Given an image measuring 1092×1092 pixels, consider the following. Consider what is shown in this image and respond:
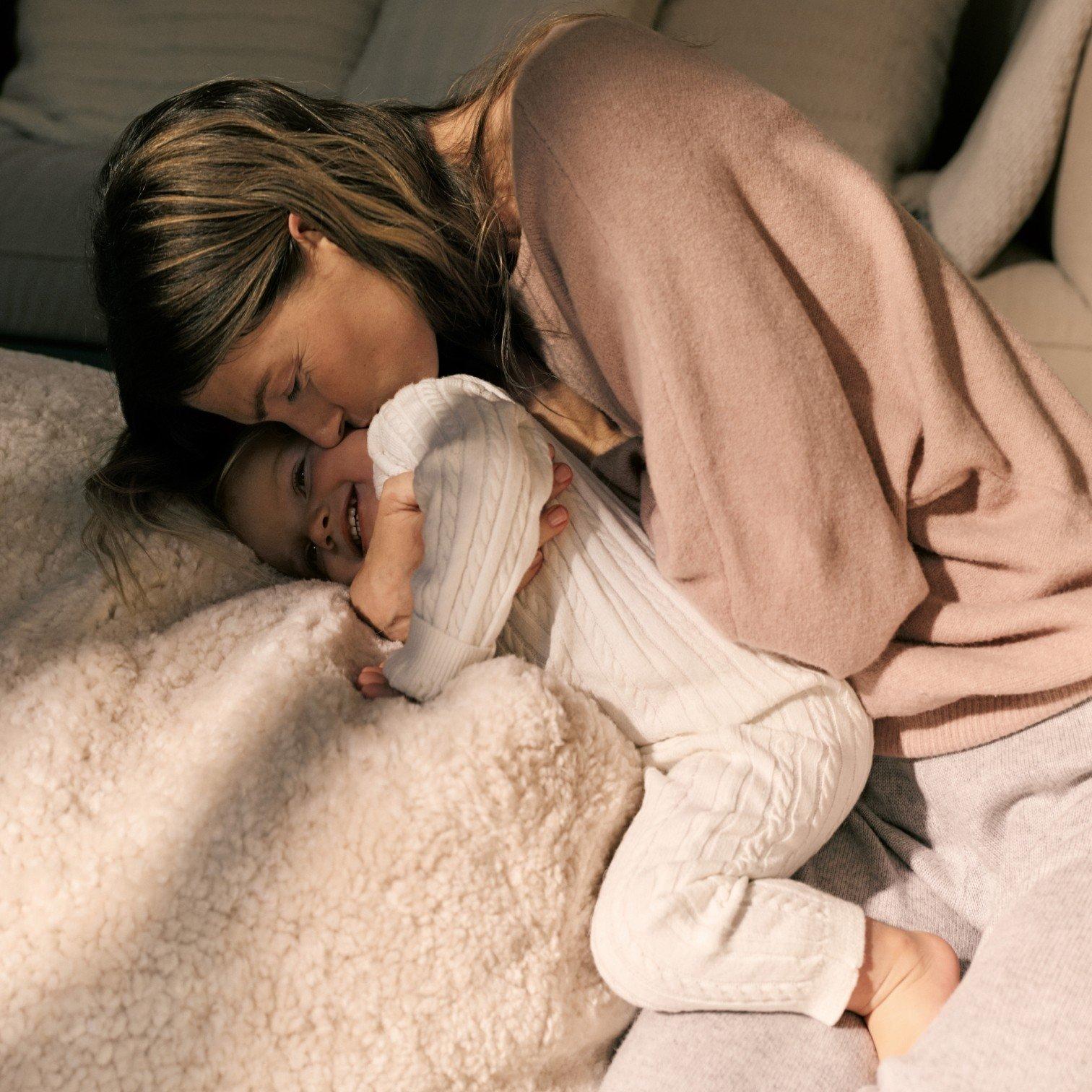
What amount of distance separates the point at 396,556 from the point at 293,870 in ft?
0.91

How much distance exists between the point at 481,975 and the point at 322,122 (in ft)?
2.39

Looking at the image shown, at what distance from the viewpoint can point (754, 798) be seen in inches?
29.8

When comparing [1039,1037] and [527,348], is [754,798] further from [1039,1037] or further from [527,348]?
[527,348]

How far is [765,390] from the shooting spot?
72 cm

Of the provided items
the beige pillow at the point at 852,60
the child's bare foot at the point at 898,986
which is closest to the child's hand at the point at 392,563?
the child's bare foot at the point at 898,986

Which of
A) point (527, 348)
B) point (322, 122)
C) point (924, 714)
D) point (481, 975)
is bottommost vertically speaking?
point (481, 975)

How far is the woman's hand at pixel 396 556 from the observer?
0.83 metres

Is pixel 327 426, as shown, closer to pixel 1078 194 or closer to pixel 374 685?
pixel 374 685

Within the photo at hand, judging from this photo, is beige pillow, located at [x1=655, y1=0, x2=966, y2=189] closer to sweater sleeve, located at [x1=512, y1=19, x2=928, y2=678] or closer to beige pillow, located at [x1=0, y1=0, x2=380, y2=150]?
beige pillow, located at [x1=0, y1=0, x2=380, y2=150]

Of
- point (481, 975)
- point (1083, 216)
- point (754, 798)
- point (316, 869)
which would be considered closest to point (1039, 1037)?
point (754, 798)

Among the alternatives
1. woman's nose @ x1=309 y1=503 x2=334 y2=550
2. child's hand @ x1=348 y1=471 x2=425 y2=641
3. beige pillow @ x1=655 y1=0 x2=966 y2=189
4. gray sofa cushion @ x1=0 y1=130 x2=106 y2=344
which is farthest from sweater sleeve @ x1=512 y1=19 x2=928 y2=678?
gray sofa cushion @ x1=0 y1=130 x2=106 y2=344

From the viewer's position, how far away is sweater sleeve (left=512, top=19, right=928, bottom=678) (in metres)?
0.72

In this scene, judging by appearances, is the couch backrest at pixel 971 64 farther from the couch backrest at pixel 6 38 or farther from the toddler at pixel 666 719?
the couch backrest at pixel 6 38

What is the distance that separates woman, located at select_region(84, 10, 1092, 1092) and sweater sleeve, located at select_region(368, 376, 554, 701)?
0.27 ft
